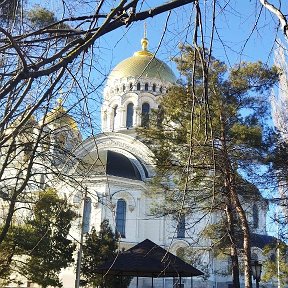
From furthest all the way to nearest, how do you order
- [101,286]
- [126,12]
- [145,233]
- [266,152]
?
[145,233] < [101,286] < [266,152] < [126,12]

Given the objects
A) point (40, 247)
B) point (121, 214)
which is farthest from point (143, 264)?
point (121, 214)

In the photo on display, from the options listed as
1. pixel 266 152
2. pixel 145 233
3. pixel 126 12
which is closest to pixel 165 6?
pixel 126 12

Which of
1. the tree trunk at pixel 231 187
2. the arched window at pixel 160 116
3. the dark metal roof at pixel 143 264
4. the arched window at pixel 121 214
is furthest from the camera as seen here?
the arched window at pixel 121 214

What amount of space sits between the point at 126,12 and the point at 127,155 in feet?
95.2

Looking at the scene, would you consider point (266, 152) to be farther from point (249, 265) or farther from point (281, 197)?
point (249, 265)

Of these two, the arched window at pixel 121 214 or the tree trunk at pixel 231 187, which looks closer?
the tree trunk at pixel 231 187

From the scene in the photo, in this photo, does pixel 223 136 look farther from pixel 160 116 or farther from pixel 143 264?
pixel 143 264

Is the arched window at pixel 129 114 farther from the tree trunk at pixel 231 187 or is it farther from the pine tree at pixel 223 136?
the tree trunk at pixel 231 187

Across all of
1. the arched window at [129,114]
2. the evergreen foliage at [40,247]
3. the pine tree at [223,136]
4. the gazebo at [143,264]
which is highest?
the arched window at [129,114]

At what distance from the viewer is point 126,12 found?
2.19 meters

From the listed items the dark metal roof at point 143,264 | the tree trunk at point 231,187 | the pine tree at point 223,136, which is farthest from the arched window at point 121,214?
the tree trunk at point 231,187

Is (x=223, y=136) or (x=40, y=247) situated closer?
(x=223, y=136)

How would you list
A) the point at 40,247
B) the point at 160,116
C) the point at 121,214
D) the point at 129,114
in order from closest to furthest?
the point at 160,116
the point at 40,247
the point at 121,214
the point at 129,114

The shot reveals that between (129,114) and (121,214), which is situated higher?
(129,114)
